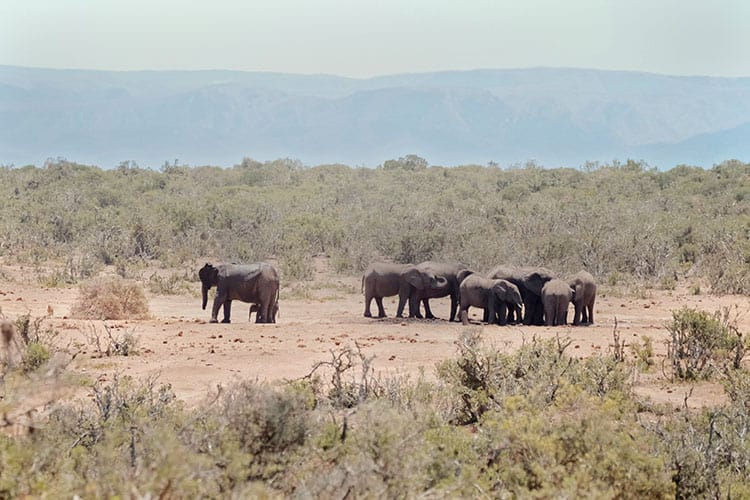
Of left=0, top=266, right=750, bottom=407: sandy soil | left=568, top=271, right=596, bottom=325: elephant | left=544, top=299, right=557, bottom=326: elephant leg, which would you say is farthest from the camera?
left=568, top=271, right=596, bottom=325: elephant

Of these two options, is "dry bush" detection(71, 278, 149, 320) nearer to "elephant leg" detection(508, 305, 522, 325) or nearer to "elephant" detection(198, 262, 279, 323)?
"elephant" detection(198, 262, 279, 323)

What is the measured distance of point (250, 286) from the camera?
61.8 ft

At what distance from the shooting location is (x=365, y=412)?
780 cm

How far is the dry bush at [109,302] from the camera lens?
60.7 feet

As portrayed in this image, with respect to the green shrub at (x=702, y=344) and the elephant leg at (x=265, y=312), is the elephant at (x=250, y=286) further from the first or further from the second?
the green shrub at (x=702, y=344)

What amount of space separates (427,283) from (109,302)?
553 cm

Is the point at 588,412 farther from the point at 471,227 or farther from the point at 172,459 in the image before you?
the point at 471,227

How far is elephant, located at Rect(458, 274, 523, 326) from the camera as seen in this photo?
61.9ft

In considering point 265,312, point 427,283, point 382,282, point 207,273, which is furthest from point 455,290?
point 207,273

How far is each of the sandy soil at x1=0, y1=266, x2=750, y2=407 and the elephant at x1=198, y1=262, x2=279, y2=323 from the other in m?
0.56

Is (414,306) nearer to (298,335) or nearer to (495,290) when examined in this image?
(495,290)

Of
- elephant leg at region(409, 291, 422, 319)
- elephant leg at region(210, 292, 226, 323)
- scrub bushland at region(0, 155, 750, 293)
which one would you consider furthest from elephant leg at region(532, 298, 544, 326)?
elephant leg at region(210, 292, 226, 323)

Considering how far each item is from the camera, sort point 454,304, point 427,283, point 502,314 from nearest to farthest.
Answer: point 502,314
point 427,283
point 454,304

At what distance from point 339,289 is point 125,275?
4.99 m
